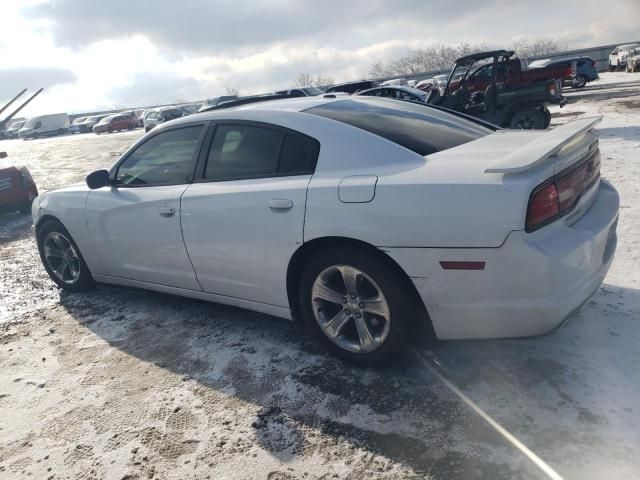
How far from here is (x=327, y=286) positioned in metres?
2.88

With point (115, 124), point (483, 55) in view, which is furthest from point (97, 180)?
point (115, 124)

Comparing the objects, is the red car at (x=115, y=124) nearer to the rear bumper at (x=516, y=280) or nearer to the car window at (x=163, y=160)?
the car window at (x=163, y=160)

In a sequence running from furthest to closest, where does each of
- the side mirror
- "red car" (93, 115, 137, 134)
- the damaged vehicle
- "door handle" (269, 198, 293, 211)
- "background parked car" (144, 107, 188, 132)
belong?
"red car" (93, 115, 137, 134)
"background parked car" (144, 107, 188, 132)
the damaged vehicle
the side mirror
"door handle" (269, 198, 293, 211)

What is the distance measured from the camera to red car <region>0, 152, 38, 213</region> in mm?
8539

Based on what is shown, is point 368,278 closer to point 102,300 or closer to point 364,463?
point 364,463

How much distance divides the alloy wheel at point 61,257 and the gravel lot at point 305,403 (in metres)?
0.83

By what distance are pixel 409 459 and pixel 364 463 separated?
0.66 feet

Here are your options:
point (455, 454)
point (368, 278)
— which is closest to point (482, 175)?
point (368, 278)

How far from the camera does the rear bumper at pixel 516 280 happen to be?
2.25 metres

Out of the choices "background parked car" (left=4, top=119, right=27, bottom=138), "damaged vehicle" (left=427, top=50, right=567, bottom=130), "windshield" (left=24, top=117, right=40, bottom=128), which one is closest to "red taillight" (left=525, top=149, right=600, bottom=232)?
"damaged vehicle" (left=427, top=50, right=567, bottom=130)

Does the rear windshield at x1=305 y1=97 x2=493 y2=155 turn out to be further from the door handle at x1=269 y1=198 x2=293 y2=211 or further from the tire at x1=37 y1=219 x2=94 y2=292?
the tire at x1=37 y1=219 x2=94 y2=292

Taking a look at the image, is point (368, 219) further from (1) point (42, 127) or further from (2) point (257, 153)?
(1) point (42, 127)

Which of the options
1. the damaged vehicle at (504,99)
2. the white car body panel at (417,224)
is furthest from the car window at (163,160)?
the damaged vehicle at (504,99)

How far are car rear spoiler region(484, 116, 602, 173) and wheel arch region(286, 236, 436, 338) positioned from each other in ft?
2.22
